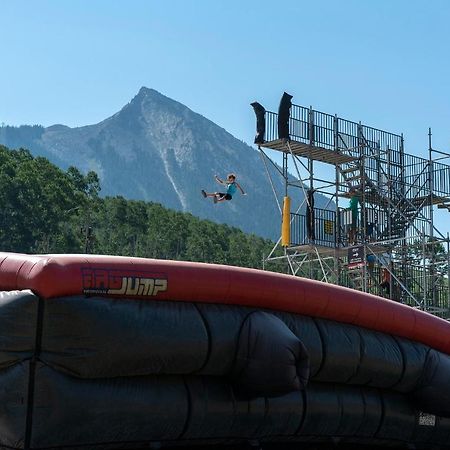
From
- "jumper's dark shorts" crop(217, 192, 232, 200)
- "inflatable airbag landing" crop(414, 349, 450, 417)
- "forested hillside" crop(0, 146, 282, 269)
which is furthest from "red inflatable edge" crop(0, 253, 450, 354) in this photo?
"forested hillside" crop(0, 146, 282, 269)

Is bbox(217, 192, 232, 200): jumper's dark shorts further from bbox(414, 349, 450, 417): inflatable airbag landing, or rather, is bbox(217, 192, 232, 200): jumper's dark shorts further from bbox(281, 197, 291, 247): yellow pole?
bbox(414, 349, 450, 417): inflatable airbag landing

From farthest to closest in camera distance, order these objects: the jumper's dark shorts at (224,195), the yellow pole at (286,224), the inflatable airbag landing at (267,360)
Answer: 1. the yellow pole at (286,224)
2. the jumper's dark shorts at (224,195)
3. the inflatable airbag landing at (267,360)

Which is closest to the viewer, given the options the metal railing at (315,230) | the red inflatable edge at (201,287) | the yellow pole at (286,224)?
the red inflatable edge at (201,287)

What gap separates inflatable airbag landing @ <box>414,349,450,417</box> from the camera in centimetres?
739

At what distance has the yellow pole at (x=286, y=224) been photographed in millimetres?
19891

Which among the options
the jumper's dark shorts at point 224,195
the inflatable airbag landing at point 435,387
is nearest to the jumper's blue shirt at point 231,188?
the jumper's dark shorts at point 224,195

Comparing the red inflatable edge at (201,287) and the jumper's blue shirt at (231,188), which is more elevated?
the jumper's blue shirt at (231,188)

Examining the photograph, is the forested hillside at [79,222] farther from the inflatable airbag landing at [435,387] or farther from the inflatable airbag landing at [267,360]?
the inflatable airbag landing at [267,360]

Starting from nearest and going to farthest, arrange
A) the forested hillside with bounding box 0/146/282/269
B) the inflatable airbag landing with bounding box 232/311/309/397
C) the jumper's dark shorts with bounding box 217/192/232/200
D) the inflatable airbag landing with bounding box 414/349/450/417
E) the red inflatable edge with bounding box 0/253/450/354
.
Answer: the red inflatable edge with bounding box 0/253/450/354 → the inflatable airbag landing with bounding box 232/311/309/397 → the inflatable airbag landing with bounding box 414/349/450/417 → the jumper's dark shorts with bounding box 217/192/232/200 → the forested hillside with bounding box 0/146/282/269

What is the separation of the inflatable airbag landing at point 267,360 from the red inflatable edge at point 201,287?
0.99ft

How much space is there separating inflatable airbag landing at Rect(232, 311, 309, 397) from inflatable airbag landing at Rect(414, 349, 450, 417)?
1747 mm

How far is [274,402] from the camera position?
6.43 m

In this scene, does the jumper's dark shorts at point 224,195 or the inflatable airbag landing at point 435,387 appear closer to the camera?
the inflatable airbag landing at point 435,387

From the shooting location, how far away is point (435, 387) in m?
7.38
